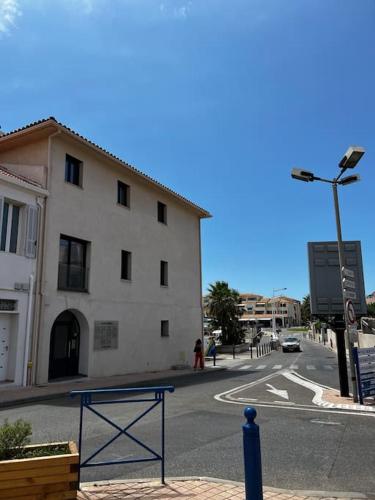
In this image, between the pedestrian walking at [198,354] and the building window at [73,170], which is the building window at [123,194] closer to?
the building window at [73,170]

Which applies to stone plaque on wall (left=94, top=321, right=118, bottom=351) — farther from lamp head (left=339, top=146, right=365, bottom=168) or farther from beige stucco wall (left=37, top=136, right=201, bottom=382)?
lamp head (left=339, top=146, right=365, bottom=168)

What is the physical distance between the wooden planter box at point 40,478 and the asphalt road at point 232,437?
157 cm

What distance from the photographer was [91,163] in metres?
18.8

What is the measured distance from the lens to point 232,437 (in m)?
7.10

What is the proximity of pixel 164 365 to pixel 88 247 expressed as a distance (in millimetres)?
8200

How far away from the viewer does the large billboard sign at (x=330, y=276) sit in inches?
476

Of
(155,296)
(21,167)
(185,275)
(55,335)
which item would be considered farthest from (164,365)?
(21,167)

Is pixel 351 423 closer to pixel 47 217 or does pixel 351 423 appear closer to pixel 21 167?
pixel 47 217

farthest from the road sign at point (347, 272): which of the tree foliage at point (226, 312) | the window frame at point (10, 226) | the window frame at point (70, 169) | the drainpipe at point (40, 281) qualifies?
the tree foliage at point (226, 312)

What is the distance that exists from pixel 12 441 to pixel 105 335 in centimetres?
1486

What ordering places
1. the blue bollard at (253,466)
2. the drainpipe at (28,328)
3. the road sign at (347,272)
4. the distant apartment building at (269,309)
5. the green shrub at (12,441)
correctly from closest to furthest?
the blue bollard at (253,466)
the green shrub at (12,441)
the road sign at (347,272)
the drainpipe at (28,328)
the distant apartment building at (269,309)

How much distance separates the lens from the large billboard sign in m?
12.1

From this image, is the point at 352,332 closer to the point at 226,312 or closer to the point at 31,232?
the point at 31,232

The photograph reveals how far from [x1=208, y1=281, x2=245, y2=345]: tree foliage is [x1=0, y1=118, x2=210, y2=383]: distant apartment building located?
20260 mm
